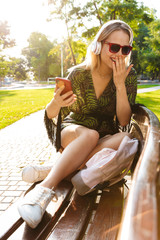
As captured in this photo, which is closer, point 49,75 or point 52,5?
point 52,5

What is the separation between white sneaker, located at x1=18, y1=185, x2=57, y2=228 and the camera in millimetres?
1603

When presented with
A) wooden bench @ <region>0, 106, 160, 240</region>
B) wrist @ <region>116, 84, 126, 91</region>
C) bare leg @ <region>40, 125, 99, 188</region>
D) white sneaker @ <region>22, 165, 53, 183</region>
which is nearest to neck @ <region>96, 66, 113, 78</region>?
wrist @ <region>116, 84, 126, 91</region>

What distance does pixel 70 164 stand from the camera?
6.98 feet

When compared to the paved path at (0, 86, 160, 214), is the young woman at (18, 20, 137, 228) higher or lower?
higher

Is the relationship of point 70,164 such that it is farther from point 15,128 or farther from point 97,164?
point 15,128

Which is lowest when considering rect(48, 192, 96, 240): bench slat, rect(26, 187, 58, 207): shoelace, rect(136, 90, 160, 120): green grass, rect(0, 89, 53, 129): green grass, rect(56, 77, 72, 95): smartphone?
rect(0, 89, 53, 129): green grass

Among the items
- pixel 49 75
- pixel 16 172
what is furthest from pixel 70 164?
pixel 49 75

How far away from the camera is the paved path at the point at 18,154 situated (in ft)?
11.9

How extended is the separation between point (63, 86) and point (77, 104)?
0.47 m

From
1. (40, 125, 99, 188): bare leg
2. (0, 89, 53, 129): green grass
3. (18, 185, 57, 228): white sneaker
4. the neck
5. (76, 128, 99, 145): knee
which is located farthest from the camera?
(0, 89, 53, 129): green grass

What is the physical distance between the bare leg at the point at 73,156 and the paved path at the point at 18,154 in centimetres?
128

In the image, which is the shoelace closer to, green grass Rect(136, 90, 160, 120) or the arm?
the arm

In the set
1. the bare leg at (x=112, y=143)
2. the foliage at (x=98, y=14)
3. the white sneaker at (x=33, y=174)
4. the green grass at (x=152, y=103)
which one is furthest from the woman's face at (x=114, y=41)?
the foliage at (x=98, y=14)

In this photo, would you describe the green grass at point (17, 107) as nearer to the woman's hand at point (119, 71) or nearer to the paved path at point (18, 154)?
the paved path at point (18, 154)
